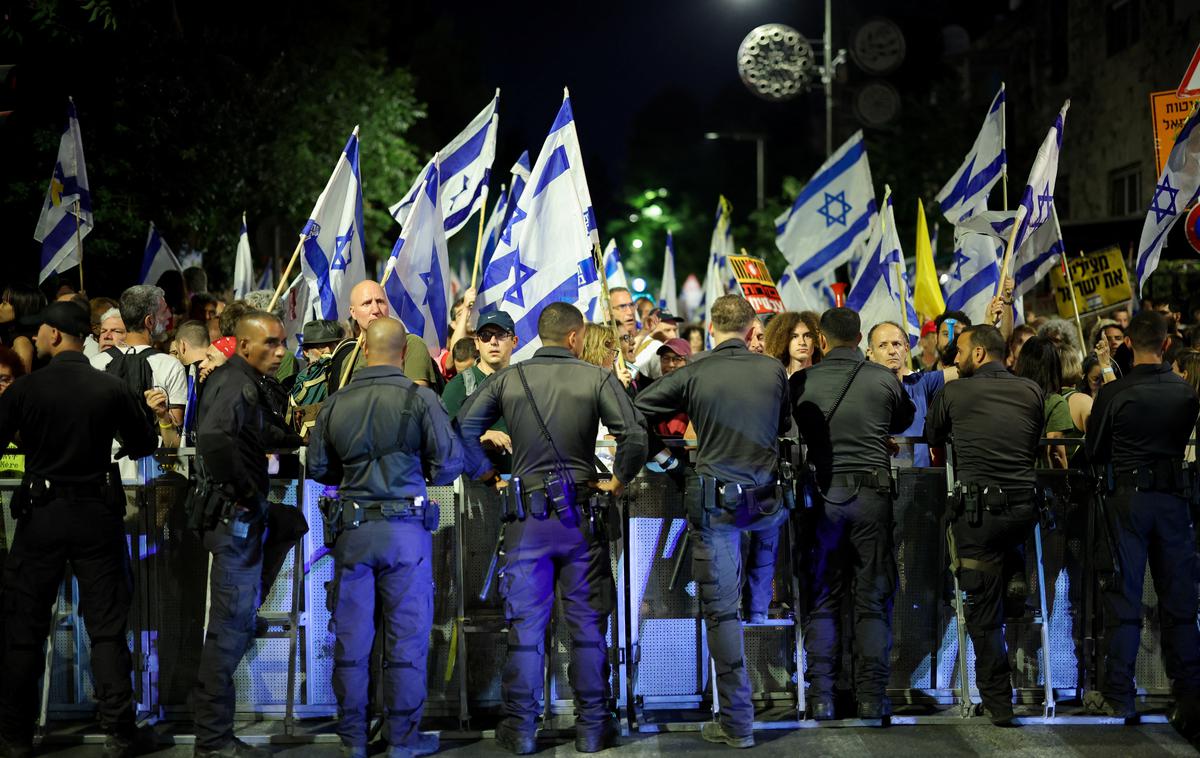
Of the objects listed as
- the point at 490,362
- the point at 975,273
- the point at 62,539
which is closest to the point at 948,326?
the point at 975,273

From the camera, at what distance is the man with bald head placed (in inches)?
355

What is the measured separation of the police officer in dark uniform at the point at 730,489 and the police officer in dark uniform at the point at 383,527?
4.80ft

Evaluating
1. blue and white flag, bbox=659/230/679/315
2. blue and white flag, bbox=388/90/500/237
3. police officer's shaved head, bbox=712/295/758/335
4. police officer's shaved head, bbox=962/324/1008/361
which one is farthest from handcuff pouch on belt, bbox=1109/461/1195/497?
blue and white flag, bbox=659/230/679/315

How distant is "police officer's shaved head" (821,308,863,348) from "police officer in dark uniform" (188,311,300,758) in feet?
11.3

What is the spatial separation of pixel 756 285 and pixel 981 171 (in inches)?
101

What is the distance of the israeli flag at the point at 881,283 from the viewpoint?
1326 centimetres

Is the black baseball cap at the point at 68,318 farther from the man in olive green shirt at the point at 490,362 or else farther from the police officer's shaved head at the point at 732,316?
the police officer's shaved head at the point at 732,316

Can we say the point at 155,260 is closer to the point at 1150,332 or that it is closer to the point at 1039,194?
the point at 1039,194

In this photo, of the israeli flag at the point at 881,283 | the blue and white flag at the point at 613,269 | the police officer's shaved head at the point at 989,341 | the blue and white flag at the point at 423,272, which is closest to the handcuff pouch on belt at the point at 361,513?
the blue and white flag at the point at 423,272

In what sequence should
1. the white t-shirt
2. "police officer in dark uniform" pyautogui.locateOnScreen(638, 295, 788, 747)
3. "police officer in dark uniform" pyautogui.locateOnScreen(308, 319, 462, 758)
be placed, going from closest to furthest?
1. "police officer in dark uniform" pyautogui.locateOnScreen(308, 319, 462, 758)
2. "police officer in dark uniform" pyautogui.locateOnScreen(638, 295, 788, 747)
3. the white t-shirt

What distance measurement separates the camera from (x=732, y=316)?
25.4ft

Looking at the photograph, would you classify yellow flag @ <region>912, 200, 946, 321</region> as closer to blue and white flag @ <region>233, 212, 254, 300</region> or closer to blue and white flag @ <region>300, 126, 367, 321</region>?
blue and white flag @ <region>300, 126, 367, 321</region>

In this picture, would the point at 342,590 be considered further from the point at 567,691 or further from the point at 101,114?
the point at 101,114

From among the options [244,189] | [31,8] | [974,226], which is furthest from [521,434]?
[244,189]
